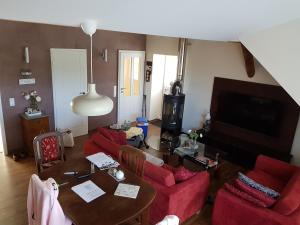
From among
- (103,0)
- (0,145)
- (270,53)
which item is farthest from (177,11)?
(0,145)

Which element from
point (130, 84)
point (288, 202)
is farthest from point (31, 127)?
point (288, 202)

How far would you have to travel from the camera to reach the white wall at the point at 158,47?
629 centimetres

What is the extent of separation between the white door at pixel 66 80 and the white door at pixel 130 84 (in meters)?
1.13

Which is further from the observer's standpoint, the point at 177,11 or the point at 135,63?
the point at 135,63

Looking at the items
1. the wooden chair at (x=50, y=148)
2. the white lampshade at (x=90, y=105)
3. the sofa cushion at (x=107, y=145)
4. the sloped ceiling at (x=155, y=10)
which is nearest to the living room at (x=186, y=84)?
the sloped ceiling at (x=155, y=10)

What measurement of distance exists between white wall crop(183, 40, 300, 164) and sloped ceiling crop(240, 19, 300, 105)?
212cm

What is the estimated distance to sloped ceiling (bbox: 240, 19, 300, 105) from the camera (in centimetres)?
260

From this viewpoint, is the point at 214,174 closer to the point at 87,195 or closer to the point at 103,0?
the point at 87,195

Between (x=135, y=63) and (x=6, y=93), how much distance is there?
131 inches

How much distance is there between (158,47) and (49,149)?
420cm

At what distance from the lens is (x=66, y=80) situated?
5.41 metres

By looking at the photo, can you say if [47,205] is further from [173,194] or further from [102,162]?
[173,194]

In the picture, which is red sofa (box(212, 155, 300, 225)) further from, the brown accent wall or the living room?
the brown accent wall

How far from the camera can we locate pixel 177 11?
5.53ft
